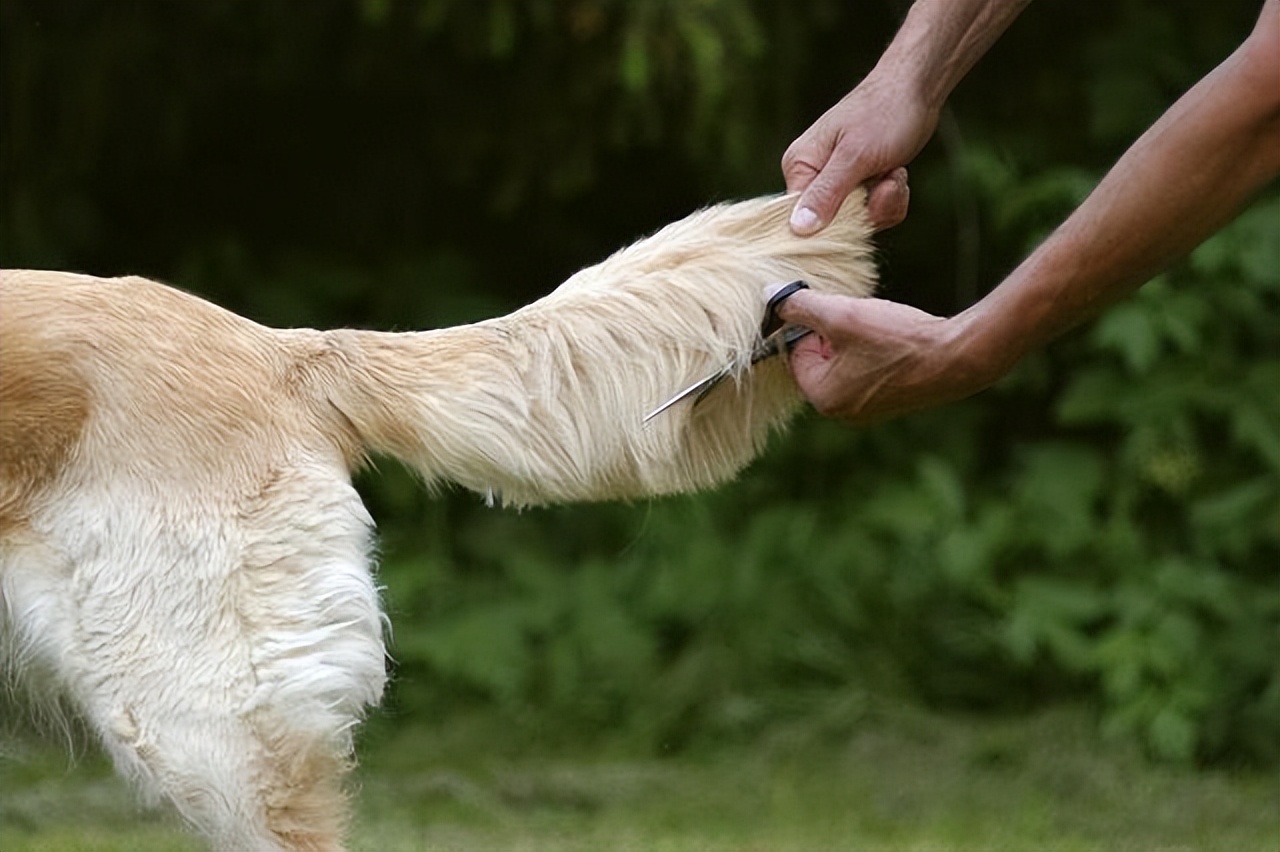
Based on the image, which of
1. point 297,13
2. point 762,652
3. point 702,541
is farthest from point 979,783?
point 297,13

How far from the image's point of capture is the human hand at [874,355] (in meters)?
3.36

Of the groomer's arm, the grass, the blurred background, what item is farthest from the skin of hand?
the blurred background

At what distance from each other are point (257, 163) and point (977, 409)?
10.00 ft

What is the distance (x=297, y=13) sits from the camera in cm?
738

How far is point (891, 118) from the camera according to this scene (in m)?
3.70

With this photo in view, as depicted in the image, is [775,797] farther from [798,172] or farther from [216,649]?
[216,649]

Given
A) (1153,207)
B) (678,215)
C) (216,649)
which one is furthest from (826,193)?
(678,215)

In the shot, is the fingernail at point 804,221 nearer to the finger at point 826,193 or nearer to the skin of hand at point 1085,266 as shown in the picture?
the finger at point 826,193

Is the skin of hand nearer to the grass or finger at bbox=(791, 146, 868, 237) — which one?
finger at bbox=(791, 146, 868, 237)

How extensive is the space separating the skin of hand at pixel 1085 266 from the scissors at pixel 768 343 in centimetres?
2

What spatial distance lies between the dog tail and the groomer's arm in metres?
0.15

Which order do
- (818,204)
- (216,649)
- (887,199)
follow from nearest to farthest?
1. (216,649)
2. (818,204)
3. (887,199)

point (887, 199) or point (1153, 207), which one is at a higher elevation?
point (887, 199)

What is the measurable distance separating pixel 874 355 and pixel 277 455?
1.03 meters
